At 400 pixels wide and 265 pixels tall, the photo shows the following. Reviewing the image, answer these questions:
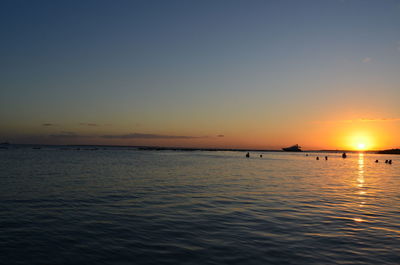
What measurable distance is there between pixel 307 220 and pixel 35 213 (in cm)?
1534

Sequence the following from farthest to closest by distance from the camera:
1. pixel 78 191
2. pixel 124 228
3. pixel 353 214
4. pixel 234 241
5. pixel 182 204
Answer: pixel 78 191 < pixel 182 204 < pixel 353 214 < pixel 124 228 < pixel 234 241

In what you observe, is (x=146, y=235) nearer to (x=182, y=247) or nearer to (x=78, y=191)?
(x=182, y=247)

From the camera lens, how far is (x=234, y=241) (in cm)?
1186

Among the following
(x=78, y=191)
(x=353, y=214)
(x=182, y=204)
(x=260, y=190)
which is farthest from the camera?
(x=260, y=190)

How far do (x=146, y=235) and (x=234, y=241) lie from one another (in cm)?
383

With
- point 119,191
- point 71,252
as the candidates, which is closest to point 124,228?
point 71,252

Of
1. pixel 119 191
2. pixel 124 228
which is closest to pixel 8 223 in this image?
pixel 124 228

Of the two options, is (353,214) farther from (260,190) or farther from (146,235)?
(146,235)

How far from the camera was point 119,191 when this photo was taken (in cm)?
2470

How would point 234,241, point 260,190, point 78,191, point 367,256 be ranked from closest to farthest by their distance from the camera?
point 367,256, point 234,241, point 78,191, point 260,190

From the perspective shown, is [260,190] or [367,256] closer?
[367,256]

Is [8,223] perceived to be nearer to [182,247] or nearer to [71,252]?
[71,252]

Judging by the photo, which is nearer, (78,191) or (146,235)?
(146,235)

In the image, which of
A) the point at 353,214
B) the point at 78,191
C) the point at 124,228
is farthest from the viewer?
the point at 78,191
